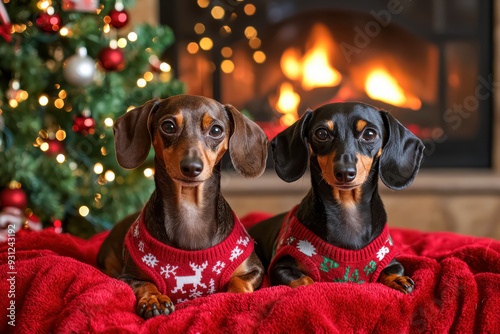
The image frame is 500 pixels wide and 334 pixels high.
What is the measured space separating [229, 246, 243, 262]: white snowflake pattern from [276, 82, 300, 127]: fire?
6.92 feet

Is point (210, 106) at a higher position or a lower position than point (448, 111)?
higher

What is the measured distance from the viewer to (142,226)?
1726 mm

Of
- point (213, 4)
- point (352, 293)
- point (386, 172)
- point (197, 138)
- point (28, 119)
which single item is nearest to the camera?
point (352, 293)

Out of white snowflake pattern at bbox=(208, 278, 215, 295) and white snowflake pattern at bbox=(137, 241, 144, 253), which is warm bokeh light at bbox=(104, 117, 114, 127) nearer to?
white snowflake pattern at bbox=(137, 241, 144, 253)

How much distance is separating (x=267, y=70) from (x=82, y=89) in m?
1.48

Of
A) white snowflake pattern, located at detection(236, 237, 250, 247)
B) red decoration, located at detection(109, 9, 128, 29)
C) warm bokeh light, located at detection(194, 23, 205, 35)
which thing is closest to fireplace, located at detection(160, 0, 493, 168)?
warm bokeh light, located at detection(194, 23, 205, 35)

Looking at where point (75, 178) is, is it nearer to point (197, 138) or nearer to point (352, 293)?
point (197, 138)

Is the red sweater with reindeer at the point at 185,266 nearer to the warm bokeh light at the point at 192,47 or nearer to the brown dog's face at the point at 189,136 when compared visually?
the brown dog's face at the point at 189,136

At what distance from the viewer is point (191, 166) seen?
4.90 ft

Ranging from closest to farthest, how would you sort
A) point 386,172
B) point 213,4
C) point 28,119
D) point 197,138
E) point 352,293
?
point 352,293 → point 197,138 → point 386,172 → point 28,119 → point 213,4

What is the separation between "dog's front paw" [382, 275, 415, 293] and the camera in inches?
62.0

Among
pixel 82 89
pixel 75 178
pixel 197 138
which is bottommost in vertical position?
pixel 75 178

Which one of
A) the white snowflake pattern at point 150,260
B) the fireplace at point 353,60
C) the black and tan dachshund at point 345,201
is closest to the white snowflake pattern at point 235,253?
the black and tan dachshund at point 345,201

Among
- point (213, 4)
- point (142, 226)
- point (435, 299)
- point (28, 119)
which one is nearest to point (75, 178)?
point (28, 119)
